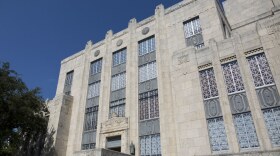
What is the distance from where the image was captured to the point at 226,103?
14500 mm

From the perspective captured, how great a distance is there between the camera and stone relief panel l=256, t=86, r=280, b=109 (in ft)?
42.8

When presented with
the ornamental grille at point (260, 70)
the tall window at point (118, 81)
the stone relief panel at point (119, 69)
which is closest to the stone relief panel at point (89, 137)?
the tall window at point (118, 81)

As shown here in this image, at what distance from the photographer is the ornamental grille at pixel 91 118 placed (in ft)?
74.6

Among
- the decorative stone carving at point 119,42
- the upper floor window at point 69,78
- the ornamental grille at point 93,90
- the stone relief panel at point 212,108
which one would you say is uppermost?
the decorative stone carving at point 119,42

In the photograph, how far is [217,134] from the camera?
14.1 m

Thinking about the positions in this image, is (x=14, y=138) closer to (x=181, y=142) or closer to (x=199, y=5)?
(x=181, y=142)

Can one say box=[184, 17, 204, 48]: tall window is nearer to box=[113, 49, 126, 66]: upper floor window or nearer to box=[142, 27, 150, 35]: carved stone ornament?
box=[142, 27, 150, 35]: carved stone ornament

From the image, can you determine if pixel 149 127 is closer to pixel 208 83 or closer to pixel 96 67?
pixel 208 83

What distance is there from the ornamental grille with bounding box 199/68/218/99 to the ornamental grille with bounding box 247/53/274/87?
2505 millimetres

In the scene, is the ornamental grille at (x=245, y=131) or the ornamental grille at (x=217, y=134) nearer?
the ornamental grille at (x=245, y=131)

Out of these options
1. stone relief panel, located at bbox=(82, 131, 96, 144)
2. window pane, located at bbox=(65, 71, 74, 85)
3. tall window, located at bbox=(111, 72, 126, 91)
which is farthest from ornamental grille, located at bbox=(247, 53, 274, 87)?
window pane, located at bbox=(65, 71, 74, 85)

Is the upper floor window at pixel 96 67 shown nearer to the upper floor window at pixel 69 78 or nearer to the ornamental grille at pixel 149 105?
the upper floor window at pixel 69 78

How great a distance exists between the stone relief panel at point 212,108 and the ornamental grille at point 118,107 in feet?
28.2

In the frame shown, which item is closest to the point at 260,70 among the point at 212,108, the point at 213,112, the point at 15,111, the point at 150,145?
the point at 212,108
